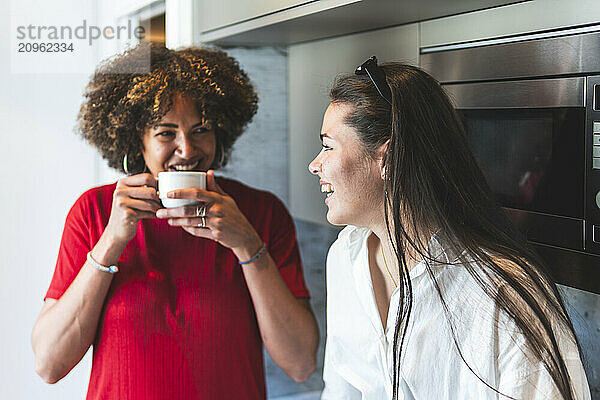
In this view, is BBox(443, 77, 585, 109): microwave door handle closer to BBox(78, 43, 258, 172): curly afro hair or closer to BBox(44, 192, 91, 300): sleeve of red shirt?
BBox(78, 43, 258, 172): curly afro hair

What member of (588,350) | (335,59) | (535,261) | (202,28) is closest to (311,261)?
(335,59)

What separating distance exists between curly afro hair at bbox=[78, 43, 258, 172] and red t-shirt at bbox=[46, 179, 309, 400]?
0.09 meters

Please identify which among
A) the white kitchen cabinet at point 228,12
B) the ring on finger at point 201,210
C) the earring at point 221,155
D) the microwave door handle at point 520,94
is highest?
the white kitchen cabinet at point 228,12

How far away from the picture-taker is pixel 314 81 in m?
1.52

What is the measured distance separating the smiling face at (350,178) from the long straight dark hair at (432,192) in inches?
0.6

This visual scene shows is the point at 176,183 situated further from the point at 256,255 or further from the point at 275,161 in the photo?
Answer: the point at 275,161

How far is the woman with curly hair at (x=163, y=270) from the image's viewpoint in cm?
110

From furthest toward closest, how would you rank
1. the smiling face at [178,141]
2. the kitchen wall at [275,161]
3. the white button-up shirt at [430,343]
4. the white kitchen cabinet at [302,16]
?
the kitchen wall at [275,161] → the smiling face at [178,141] → the white kitchen cabinet at [302,16] → the white button-up shirt at [430,343]

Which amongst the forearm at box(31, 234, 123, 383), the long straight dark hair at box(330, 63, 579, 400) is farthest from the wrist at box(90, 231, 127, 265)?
the long straight dark hair at box(330, 63, 579, 400)

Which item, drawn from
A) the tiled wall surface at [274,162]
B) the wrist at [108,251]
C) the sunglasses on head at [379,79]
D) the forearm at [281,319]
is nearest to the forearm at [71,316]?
the wrist at [108,251]

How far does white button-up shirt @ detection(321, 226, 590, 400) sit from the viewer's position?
0.79 m

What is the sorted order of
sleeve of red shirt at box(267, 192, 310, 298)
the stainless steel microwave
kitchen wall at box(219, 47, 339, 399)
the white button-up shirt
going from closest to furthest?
the white button-up shirt, the stainless steel microwave, sleeve of red shirt at box(267, 192, 310, 298), kitchen wall at box(219, 47, 339, 399)

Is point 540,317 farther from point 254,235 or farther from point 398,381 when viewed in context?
point 254,235

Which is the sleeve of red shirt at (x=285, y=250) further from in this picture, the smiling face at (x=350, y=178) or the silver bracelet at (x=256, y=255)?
the smiling face at (x=350, y=178)
